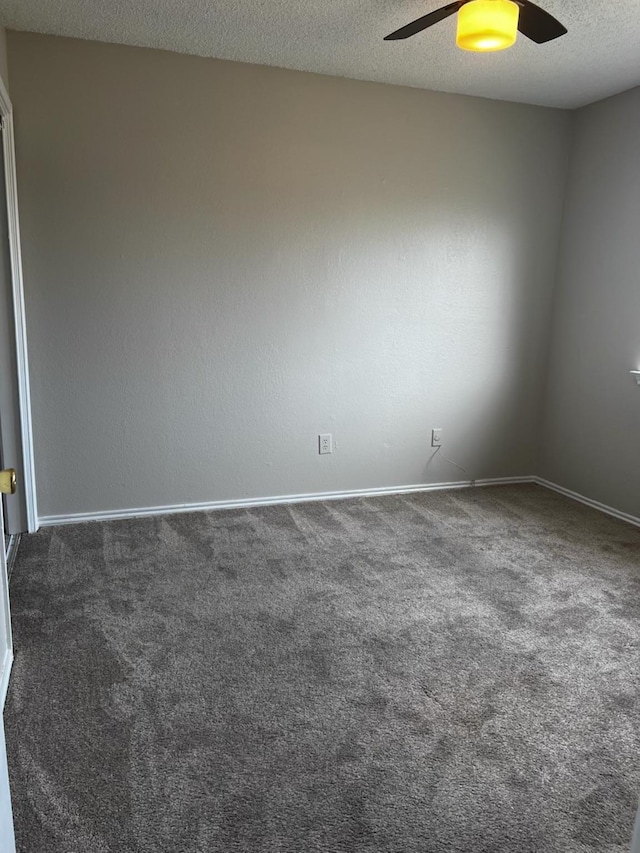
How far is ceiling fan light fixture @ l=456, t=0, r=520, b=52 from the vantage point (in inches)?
86.5

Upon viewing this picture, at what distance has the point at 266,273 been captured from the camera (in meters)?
3.55

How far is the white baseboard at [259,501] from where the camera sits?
3406 millimetres

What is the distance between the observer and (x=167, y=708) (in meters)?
1.86

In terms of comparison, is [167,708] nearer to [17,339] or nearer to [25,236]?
[17,339]

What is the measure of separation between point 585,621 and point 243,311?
2.34 m

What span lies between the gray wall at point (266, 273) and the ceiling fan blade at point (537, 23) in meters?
1.37

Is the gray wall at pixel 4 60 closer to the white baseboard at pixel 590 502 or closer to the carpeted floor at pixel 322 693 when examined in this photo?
the carpeted floor at pixel 322 693

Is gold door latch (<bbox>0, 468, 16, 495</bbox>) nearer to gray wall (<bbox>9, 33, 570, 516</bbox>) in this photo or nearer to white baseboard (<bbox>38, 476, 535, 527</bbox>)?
gray wall (<bbox>9, 33, 570, 516</bbox>)

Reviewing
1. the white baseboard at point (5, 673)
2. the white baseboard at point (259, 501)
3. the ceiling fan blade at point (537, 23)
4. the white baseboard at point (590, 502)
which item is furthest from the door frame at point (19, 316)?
the white baseboard at point (590, 502)

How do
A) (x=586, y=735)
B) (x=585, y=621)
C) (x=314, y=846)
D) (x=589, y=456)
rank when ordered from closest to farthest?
(x=314, y=846) → (x=586, y=735) → (x=585, y=621) → (x=589, y=456)

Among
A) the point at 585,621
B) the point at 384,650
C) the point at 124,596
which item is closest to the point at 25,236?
the point at 124,596

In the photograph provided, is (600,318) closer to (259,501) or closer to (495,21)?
(495,21)

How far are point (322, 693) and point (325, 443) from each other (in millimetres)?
2036

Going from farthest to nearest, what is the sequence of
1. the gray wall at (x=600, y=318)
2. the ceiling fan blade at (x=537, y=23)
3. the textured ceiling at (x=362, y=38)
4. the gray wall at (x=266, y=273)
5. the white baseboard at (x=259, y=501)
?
the gray wall at (x=600, y=318)
the white baseboard at (x=259, y=501)
the gray wall at (x=266, y=273)
the textured ceiling at (x=362, y=38)
the ceiling fan blade at (x=537, y=23)
